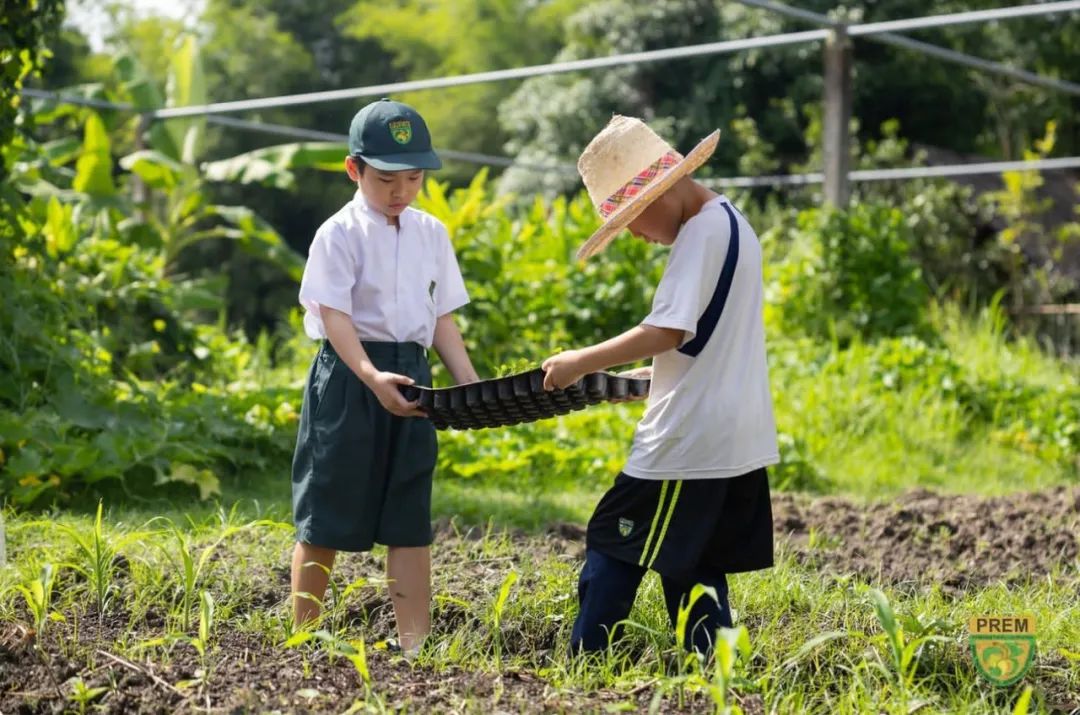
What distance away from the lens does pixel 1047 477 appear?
682 centimetres

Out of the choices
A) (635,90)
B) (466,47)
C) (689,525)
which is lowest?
(689,525)

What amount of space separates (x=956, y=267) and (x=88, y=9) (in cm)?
2859

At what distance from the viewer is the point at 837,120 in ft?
28.2

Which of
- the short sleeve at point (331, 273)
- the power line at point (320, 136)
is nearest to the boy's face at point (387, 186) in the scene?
the short sleeve at point (331, 273)

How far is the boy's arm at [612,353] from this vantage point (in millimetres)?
2832

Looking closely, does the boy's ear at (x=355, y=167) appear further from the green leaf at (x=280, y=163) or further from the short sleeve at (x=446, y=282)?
the green leaf at (x=280, y=163)

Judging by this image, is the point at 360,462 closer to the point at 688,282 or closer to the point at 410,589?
the point at 410,589

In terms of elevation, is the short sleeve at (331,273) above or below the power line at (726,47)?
below

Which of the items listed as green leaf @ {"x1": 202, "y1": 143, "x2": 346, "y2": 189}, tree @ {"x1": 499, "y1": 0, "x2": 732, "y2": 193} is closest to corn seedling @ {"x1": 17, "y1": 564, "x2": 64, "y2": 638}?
green leaf @ {"x1": 202, "y1": 143, "x2": 346, "y2": 189}

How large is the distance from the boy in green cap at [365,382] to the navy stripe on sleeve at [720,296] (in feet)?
2.01

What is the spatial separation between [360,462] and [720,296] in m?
0.96

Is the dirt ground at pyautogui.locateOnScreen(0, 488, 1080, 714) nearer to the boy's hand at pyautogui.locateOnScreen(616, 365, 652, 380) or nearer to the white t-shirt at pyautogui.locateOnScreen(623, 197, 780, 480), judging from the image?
the white t-shirt at pyautogui.locateOnScreen(623, 197, 780, 480)

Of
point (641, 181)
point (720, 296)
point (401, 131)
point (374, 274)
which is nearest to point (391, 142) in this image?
point (401, 131)

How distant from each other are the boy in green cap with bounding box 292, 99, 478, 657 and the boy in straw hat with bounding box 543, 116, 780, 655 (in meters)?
0.47
